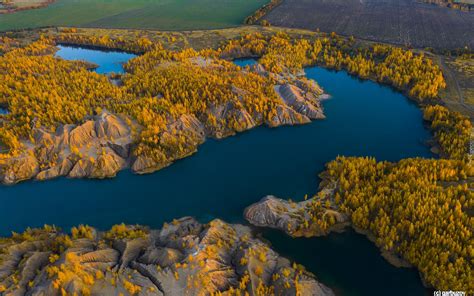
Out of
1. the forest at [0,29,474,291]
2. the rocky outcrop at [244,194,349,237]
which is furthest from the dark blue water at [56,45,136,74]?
the rocky outcrop at [244,194,349,237]

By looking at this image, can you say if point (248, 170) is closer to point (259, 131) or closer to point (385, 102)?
point (259, 131)

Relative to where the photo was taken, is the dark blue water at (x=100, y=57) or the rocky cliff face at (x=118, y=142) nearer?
the rocky cliff face at (x=118, y=142)

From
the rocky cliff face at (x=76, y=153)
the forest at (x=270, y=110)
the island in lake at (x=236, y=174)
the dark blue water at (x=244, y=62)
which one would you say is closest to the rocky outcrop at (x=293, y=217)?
the island in lake at (x=236, y=174)

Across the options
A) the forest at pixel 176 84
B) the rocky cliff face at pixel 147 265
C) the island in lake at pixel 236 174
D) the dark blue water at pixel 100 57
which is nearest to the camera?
the rocky cliff face at pixel 147 265

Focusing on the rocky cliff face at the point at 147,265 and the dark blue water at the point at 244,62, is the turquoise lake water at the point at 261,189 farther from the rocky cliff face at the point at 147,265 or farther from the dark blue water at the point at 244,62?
the dark blue water at the point at 244,62

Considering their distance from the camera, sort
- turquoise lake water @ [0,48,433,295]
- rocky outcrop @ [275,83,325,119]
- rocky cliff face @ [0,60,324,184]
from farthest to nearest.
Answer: rocky outcrop @ [275,83,325,119] < rocky cliff face @ [0,60,324,184] < turquoise lake water @ [0,48,433,295]

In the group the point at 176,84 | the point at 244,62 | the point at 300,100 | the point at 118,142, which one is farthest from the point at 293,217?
the point at 244,62

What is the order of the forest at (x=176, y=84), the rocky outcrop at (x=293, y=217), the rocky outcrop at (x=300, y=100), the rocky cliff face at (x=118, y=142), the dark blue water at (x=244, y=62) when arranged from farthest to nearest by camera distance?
the dark blue water at (x=244, y=62) → the rocky outcrop at (x=300, y=100) → the forest at (x=176, y=84) → the rocky cliff face at (x=118, y=142) → the rocky outcrop at (x=293, y=217)

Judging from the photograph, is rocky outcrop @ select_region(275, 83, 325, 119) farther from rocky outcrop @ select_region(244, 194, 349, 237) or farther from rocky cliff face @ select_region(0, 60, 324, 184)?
rocky outcrop @ select_region(244, 194, 349, 237)
